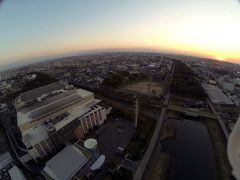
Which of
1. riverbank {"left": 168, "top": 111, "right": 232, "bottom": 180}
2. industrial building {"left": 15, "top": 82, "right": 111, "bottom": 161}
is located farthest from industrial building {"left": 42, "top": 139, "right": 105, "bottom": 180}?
riverbank {"left": 168, "top": 111, "right": 232, "bottom": 180}

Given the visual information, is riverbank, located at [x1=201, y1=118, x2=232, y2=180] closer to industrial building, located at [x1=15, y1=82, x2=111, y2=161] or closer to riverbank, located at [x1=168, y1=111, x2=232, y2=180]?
riverbank, located at [x1=168, y1=111, x2=232, y2=180]

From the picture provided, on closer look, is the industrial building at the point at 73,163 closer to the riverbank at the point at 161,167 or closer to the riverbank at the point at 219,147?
the riverbank at the point at 161,167

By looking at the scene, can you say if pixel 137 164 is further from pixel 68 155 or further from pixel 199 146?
pixel 199 146

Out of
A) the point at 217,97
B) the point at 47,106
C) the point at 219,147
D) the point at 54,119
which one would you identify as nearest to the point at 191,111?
the point at 219,147

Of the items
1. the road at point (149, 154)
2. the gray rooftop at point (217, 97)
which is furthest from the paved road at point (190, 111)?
the gray rooftop at point (217, 97)

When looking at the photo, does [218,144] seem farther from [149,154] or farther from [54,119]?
[54,119]
